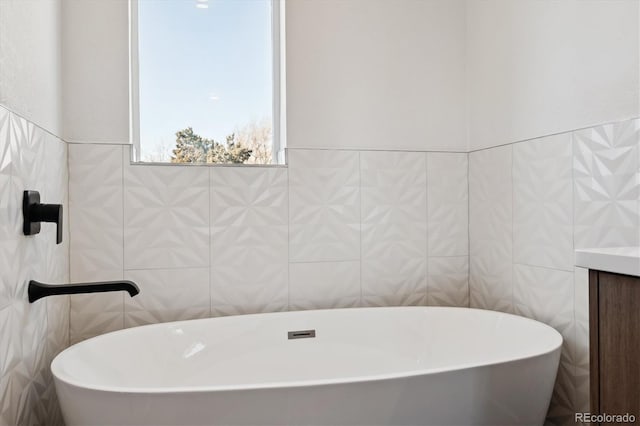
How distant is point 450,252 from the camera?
243 centimetres

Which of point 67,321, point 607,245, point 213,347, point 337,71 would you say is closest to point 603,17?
point 607,245

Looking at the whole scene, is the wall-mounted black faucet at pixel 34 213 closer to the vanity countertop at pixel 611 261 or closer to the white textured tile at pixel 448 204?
the vanity countertop at pixel 611 261

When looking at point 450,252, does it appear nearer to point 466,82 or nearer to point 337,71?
point 466,82

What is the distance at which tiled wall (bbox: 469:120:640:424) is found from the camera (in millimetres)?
1583

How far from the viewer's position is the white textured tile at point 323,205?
2213 mm

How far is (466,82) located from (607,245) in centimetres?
122

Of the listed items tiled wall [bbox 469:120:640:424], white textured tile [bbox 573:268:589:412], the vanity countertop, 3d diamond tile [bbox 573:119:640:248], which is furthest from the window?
the vanity countertop

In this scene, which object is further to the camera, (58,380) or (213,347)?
(213,347)

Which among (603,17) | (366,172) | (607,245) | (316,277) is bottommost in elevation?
(316,277)

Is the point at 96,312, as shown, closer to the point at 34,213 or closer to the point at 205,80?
the point at 34,213

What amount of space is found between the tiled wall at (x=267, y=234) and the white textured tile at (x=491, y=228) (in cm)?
7

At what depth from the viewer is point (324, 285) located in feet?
7.40

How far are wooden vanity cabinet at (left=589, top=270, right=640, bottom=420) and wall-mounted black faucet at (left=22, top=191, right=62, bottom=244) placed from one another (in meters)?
1.51

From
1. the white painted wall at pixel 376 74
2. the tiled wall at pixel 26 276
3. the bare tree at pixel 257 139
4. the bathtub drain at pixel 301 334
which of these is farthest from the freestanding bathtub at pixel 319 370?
the white painted wall at pixel 376 74
